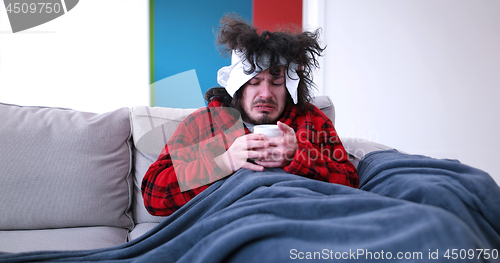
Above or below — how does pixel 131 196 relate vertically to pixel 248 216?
below

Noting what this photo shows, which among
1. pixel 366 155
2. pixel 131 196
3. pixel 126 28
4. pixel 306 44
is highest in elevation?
pixel 126 28

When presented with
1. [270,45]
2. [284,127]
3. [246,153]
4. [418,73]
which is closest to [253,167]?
[246,153]

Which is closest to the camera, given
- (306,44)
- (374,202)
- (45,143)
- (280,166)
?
(374,202)

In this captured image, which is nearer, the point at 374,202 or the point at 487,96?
the point at 374,202

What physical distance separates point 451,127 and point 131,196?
8.34ft

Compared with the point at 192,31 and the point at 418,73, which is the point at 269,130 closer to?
the point at 192,31

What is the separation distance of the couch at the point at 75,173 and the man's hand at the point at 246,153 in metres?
0.44

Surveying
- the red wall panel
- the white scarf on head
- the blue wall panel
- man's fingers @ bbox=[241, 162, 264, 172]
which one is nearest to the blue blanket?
man's fingers @ bbox=[241, 162, 264, 172]

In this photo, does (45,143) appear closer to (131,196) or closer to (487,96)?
(131,196)

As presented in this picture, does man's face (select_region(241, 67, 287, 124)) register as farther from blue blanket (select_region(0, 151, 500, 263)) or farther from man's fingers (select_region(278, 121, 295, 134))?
blue blanket (select_region(0, 151, 500, 263))

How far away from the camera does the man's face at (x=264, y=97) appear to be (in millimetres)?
1171

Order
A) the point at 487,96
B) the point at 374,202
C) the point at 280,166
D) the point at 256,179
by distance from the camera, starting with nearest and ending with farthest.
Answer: the point at 374,202 → the point at 256,179 → the point at 280,166 → the point at 487,96

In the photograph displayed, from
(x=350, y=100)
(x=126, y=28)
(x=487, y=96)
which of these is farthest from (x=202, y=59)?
(x=487, y=96)

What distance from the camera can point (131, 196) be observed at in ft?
3.97
